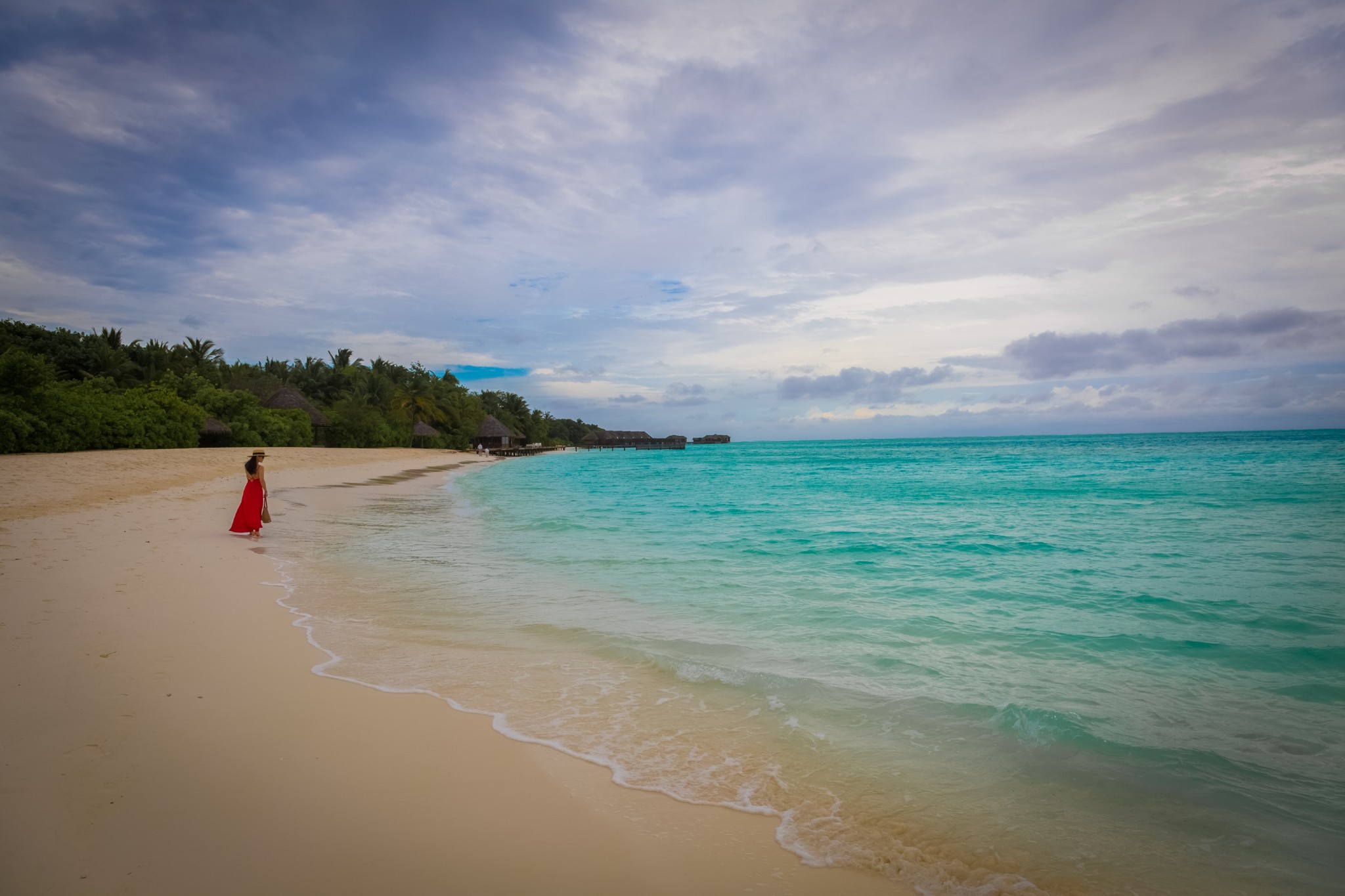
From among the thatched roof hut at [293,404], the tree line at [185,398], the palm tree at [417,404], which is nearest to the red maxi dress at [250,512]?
the tree line at [185,398]

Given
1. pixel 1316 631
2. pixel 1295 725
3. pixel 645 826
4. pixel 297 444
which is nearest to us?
pixel 645 826

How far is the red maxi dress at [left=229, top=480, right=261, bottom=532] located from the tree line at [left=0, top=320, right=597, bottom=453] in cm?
1693

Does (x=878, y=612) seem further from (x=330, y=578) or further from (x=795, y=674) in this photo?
(x=330, y=578)

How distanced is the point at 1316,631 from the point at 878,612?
3.91 meters

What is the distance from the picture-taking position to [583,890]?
224cm

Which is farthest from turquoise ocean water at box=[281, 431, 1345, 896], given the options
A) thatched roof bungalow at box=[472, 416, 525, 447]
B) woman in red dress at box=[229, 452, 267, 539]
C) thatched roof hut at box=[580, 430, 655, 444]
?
thatched roof hut at box=[580, 430, 655, 444]

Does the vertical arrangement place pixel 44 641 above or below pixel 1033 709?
above

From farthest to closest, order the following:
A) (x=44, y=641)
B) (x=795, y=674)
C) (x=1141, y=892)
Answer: (x=795, y=674) < (x=44, y=641) < (x=1141, y=892)

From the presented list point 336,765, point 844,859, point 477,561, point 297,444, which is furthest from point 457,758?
point 297,444

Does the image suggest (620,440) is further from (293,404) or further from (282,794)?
(282,794)

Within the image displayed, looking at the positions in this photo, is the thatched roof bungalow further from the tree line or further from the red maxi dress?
the red maxi dress

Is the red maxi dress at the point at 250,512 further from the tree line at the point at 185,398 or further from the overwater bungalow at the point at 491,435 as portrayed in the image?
the overwater bungalow at the point at 491,435

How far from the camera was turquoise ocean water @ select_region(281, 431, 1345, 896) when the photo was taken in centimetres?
281

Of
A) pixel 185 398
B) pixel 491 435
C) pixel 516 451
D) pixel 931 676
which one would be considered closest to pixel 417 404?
pixel 491 435
